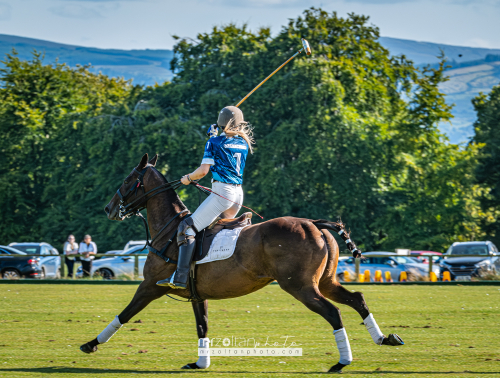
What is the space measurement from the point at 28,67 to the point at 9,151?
5671mm

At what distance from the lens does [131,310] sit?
7688 mm

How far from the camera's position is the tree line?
112 ft

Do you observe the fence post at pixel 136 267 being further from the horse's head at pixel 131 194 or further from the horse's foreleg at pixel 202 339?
the horse's foreleg at pixel 202 339

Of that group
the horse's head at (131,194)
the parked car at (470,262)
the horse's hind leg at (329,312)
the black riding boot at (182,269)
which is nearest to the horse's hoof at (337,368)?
the horse's hind leg at (329,312)

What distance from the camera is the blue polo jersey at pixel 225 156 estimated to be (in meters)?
7.71

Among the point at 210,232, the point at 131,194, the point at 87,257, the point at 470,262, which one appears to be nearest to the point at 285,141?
the point at 470,262

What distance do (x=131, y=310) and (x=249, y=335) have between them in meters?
2.68

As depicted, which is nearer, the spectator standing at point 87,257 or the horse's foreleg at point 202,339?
the horse's foreleg at point 202,339

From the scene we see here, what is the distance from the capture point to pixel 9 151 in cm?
3906

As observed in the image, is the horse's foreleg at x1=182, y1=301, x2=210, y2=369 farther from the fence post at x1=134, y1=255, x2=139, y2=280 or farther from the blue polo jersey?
the fence post at x1=134, y1=255, x2=139, y2=280

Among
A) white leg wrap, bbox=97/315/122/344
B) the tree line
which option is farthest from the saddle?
the tree line

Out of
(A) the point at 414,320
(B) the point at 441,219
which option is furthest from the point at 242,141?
(B) the point at 441,219

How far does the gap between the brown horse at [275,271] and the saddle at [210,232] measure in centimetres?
15

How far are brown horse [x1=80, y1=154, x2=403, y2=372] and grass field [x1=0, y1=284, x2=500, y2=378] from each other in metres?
0.44
